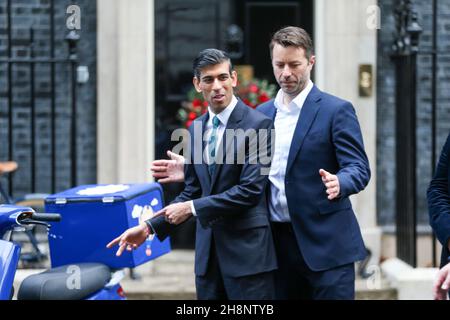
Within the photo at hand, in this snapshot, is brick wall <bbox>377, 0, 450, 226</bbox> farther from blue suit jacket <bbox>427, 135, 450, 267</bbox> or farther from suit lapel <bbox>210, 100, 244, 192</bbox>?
blue suit jacket <bbox>427, 135, 450, 267</bbox>

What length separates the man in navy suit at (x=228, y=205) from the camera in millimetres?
4676

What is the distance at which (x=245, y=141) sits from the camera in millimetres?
4727

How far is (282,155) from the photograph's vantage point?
487 cm

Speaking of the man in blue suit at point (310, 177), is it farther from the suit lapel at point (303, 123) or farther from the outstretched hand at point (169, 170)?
the outstretched hand at point (169, 170)

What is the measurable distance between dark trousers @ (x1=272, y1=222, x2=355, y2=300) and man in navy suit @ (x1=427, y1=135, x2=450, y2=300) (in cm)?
72

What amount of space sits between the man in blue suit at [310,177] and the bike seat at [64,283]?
95 cm

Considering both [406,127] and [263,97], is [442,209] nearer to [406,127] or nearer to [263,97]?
[406,127]

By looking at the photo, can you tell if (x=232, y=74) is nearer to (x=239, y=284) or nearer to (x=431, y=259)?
(x=239, y=284)

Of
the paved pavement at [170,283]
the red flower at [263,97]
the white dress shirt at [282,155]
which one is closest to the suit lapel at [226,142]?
the white dress shirt at [282,155]

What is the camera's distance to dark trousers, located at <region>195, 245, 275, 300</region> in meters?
4.75

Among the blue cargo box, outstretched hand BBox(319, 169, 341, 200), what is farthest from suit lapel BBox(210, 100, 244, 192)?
the blue cargo box

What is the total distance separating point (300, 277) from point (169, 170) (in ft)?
2.79
